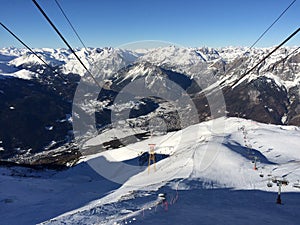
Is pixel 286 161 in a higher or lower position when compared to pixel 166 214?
higher

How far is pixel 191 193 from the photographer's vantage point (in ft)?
97.6

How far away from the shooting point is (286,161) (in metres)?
51.1

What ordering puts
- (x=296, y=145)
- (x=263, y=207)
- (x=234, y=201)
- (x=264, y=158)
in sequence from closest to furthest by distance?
(x=263, y=207)
(x=234, y=201)
(x=264, y=158)
(x=296, y=145)

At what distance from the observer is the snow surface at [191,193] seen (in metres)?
20.9

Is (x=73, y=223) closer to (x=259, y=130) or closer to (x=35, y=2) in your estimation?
(x=35, y=2)

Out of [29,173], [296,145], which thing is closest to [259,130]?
[296,145]

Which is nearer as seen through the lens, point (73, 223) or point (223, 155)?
point (73, 223)

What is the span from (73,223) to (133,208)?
447cm

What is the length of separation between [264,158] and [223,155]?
8.98m

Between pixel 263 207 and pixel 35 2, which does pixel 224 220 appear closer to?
pixel 263 207

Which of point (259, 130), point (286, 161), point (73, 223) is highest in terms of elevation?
point (259, 130)

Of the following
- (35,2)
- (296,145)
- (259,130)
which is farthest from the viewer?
(259,130)

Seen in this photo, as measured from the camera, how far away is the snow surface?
20.9 metres

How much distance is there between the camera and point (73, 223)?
20.5 m
